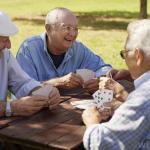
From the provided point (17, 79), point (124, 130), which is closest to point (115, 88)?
point (17, 79)

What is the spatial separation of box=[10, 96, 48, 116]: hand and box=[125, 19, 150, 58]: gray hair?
97cm

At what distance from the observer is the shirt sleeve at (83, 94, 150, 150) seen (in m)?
2.25

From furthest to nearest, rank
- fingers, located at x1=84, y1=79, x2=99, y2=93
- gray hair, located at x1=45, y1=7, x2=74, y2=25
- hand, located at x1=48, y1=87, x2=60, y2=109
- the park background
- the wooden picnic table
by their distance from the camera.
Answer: the park background → gray hair, located at x1=45, y1=7, x2=74, y2=25 → fingers, located at x1=84, y1=79, x2=99, y2=93 → hand, located at x1=48, y1=87, x2=60, y2=109 → the wooden picnic table

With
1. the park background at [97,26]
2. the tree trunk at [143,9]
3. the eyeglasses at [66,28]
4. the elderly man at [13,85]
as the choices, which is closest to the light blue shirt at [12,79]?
the elderly man at [13,85]

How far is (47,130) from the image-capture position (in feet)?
9.07

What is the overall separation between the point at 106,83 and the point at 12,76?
789 mm

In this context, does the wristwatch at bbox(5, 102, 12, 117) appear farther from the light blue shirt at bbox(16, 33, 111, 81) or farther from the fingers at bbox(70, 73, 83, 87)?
the light blue shirt at bbox(16, 33, 111, 81)

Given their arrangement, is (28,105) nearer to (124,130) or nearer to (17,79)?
(17,79)

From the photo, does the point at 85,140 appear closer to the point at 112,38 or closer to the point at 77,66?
the point at 77,66

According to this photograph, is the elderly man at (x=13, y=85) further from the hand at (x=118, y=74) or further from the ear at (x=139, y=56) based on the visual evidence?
the ear at (x=139, y=56)

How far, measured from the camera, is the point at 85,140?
2.43 m

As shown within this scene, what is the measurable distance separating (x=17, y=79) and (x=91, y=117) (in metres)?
1.12

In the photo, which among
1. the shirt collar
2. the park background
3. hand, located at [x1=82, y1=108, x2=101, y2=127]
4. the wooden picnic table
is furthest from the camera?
the park background

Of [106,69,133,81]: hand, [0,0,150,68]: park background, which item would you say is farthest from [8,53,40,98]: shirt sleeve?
[0,0,150,68]: park background
